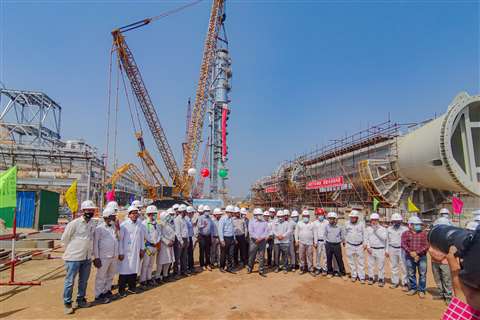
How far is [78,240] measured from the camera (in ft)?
16.8

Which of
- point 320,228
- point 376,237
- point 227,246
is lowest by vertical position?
point 227,246

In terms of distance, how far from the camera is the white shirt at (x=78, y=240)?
5.07 meters

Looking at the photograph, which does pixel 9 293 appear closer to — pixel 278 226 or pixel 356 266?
pixel 278 226

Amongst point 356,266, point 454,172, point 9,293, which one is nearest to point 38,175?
point 9,293

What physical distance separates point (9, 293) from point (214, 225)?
5.06 m

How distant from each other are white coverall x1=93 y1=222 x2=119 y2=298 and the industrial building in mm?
15745

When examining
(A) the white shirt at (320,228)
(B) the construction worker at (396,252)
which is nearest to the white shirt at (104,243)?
(A) the white shirt at (320,228)

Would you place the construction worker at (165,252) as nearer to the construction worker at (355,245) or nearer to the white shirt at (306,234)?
the white shirt at (306,234)

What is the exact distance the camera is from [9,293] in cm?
593

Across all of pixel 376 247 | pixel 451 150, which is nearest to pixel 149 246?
pixel 376 247

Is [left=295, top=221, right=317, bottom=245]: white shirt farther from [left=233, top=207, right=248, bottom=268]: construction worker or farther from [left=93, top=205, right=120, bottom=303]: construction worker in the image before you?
[left=93, top=205, right=120, bottom=303]: construction worker

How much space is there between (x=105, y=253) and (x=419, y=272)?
6859 millimetres

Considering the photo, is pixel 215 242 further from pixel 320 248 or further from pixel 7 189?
pixel 7 189

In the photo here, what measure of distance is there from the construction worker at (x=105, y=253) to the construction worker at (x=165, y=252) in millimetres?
1375
